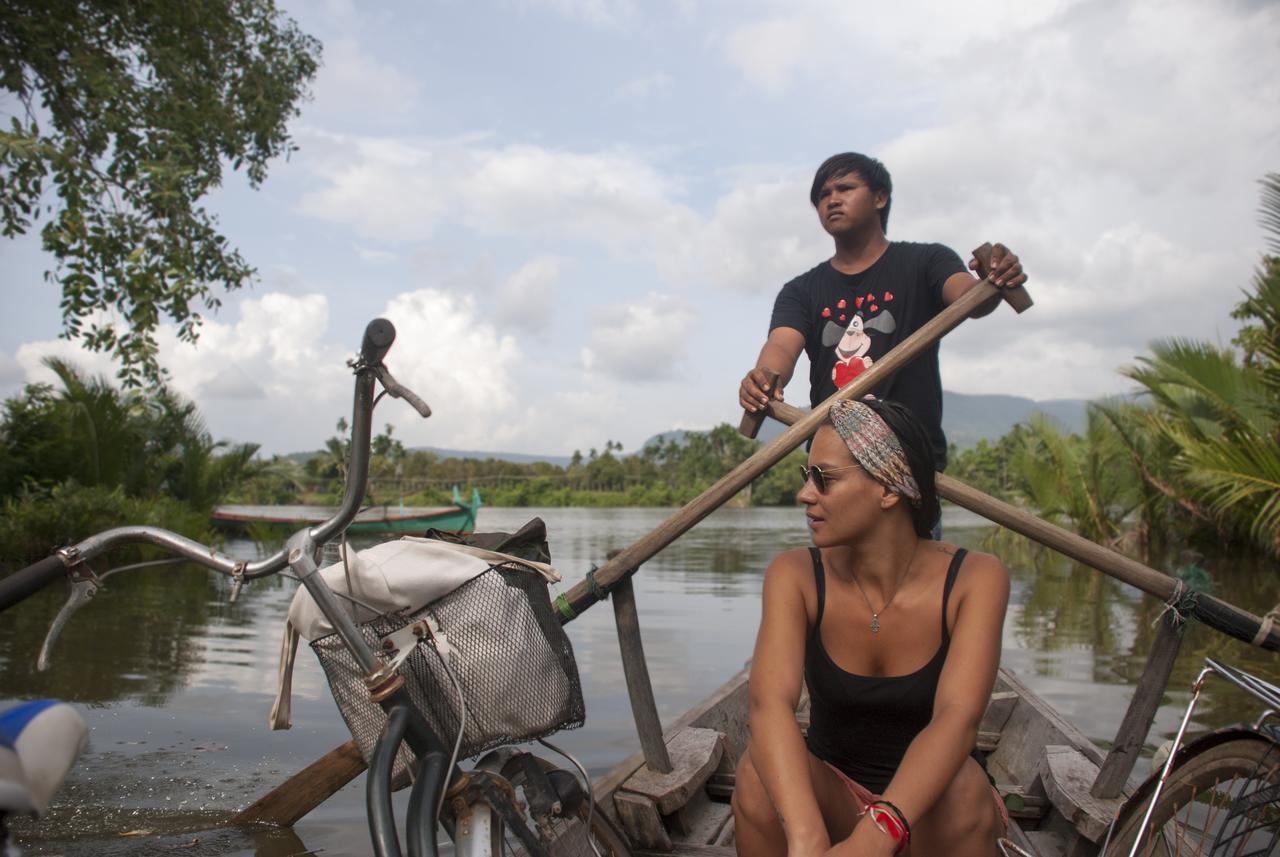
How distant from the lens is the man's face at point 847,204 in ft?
10.2

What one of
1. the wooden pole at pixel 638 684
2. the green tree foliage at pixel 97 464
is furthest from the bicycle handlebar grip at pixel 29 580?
the green tree foliage at pixel 97 464

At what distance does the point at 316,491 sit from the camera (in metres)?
62.1

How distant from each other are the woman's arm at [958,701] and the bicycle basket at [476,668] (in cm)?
60

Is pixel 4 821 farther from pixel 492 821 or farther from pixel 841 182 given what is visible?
pixel 841 182

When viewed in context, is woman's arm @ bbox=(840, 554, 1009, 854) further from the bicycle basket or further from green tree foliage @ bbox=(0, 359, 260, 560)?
green tree foliage @ bbox=(0, 359, 260, 560)

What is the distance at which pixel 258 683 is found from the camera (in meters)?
6.49

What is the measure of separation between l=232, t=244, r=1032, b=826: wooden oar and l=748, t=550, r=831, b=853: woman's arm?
1.80ft

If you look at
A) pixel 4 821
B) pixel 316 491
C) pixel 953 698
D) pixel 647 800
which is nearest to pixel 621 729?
pixel 647 800

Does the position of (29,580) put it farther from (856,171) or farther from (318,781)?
(856,171)

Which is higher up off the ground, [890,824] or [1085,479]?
[1085,479]

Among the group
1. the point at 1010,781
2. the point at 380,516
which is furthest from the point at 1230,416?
the point at 380,516

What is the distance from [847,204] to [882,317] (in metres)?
0.36

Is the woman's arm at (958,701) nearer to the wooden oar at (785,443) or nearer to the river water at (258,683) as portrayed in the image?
the wooden oar at (785,443)

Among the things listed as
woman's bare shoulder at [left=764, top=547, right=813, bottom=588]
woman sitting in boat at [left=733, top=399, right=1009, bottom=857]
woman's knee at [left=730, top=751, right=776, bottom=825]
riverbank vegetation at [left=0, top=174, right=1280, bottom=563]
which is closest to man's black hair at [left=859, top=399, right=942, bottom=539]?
woman sitting in boat at [left=733, top=399, right=1009, bottom=857]
